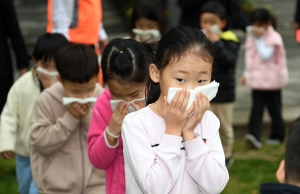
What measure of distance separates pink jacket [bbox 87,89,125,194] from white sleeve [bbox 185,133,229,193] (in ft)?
2.62

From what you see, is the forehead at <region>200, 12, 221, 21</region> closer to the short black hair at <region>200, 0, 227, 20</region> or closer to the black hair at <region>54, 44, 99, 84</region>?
the short black hair at <region>200, 0, 227, 20</region>

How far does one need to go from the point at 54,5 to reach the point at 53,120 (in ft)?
6.24

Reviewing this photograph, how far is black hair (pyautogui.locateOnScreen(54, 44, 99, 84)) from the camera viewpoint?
4.06 metres

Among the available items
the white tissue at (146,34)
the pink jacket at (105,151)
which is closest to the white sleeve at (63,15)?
the white tissue at (146,34)

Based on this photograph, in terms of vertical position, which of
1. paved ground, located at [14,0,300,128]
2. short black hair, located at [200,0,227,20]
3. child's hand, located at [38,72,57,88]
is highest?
child's hand, located at [38,72,57,88]

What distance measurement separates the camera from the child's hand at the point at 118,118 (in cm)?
341

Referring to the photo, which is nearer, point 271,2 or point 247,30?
point 247,30

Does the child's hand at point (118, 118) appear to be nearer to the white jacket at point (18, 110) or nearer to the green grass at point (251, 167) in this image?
the white jacket at point (18, 110)

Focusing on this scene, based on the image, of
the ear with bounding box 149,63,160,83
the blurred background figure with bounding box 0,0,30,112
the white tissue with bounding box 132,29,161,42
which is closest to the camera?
the ear with bounding box 149,63,160,83

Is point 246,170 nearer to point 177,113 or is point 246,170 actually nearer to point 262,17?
point 262,17

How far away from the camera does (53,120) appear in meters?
4.31

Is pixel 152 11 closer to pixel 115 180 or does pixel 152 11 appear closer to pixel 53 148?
pixel 53 148

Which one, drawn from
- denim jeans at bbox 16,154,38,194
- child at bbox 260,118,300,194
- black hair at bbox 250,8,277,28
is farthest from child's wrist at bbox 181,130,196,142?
black hair at bbox 250,8,277,28

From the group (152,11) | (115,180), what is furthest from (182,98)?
(152,11)
